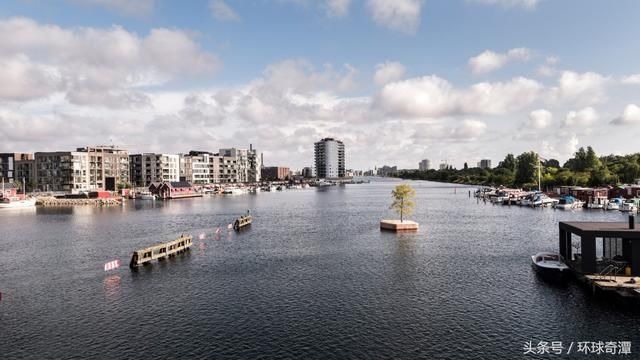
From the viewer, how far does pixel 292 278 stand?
58.9m

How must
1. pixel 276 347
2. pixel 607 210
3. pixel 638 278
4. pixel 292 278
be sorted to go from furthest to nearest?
1. pixel 607 210
2. pixel 292 278
3. pixel 638 278
4. pixel 276 347

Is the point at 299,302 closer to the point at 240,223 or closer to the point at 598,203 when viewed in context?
the point at 240,223

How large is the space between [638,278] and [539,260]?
12.2m

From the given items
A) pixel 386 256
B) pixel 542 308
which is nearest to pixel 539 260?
pixel 542 308

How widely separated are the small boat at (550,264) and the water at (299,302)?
1590mm

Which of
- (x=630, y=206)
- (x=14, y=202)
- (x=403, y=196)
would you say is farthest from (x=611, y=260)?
(x=14, y=202)

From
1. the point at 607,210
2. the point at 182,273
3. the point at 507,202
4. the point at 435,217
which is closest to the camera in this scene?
the point at 182,273

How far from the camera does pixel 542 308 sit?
4594cm

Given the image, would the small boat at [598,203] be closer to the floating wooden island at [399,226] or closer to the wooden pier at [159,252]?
the floating wooden island at [399,226]

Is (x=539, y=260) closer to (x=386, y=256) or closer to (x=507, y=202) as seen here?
(x=386, y=256)

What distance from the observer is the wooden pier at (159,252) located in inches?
2640

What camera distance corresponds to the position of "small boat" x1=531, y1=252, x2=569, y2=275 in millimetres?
56844

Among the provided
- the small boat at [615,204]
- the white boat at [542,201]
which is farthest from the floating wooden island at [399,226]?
the small boat at [615,204]

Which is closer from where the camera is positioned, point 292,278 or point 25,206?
point 292,278
